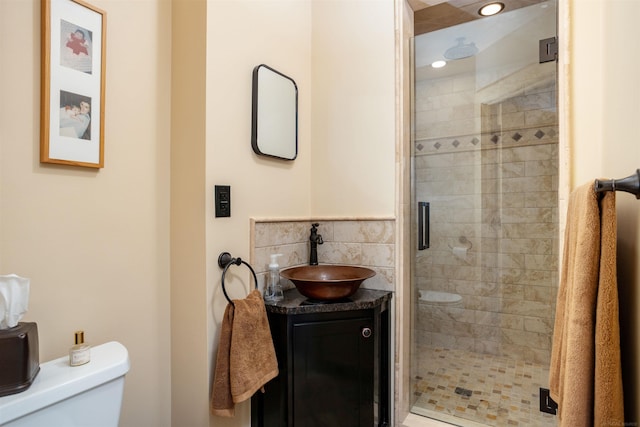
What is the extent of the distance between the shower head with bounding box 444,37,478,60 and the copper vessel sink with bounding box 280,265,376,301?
4.70 feet

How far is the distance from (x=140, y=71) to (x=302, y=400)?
4.92 feet

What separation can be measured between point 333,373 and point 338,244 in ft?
2.25

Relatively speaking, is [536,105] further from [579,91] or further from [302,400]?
[302,400]

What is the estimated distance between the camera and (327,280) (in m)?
1.56

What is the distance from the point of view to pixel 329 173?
1.96 metres

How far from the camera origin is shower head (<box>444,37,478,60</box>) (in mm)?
2113

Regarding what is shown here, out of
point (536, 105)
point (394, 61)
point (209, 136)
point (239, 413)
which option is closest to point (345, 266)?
point (239, 413)

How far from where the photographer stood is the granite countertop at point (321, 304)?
4.75 ft

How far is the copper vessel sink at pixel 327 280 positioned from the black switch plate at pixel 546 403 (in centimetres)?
104

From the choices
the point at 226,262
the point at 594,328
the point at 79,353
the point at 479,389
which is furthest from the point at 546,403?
the point at 79,353

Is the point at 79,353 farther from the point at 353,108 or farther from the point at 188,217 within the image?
the point at 353,108

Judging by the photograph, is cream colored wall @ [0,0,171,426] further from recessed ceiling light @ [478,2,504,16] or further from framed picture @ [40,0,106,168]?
recessed ceiling light @ [478,2,504,16]

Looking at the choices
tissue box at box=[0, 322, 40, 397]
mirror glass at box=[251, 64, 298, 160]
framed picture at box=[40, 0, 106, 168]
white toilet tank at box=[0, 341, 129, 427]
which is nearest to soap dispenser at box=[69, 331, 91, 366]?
white toilet tank at box=[0, 341, 129, 427]

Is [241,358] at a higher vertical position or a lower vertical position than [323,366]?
higher
